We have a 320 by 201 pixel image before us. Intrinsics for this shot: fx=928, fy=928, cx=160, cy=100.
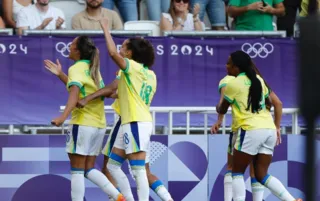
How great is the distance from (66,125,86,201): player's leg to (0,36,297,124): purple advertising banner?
1859 mm

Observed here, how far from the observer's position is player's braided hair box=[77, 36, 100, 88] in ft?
32.1

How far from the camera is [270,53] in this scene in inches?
464

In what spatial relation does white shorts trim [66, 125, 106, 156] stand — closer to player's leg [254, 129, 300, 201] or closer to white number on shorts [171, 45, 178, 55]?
player's leg [254, 129, 300, 201]

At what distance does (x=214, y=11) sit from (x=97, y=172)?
14.5ft

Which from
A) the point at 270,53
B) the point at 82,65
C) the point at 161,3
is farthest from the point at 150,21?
the point at 82,65

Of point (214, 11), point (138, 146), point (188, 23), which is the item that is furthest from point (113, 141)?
point (214, 11)

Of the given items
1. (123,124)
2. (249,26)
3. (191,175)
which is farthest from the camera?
(249,26)

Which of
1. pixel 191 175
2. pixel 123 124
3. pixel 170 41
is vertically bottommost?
pixel 191 175

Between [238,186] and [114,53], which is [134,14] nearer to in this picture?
[238,186]

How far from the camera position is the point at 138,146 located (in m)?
9.14

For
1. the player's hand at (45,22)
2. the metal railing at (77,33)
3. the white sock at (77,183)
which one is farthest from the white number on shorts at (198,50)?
the white sock at (77,183)

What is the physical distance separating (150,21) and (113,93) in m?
3.09

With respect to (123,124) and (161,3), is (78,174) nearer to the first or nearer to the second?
(123,124)

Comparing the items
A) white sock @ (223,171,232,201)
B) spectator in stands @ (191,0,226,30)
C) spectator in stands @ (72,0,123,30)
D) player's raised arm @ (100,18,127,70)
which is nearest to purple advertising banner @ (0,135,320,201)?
white sock @ (223,171,232,201)
